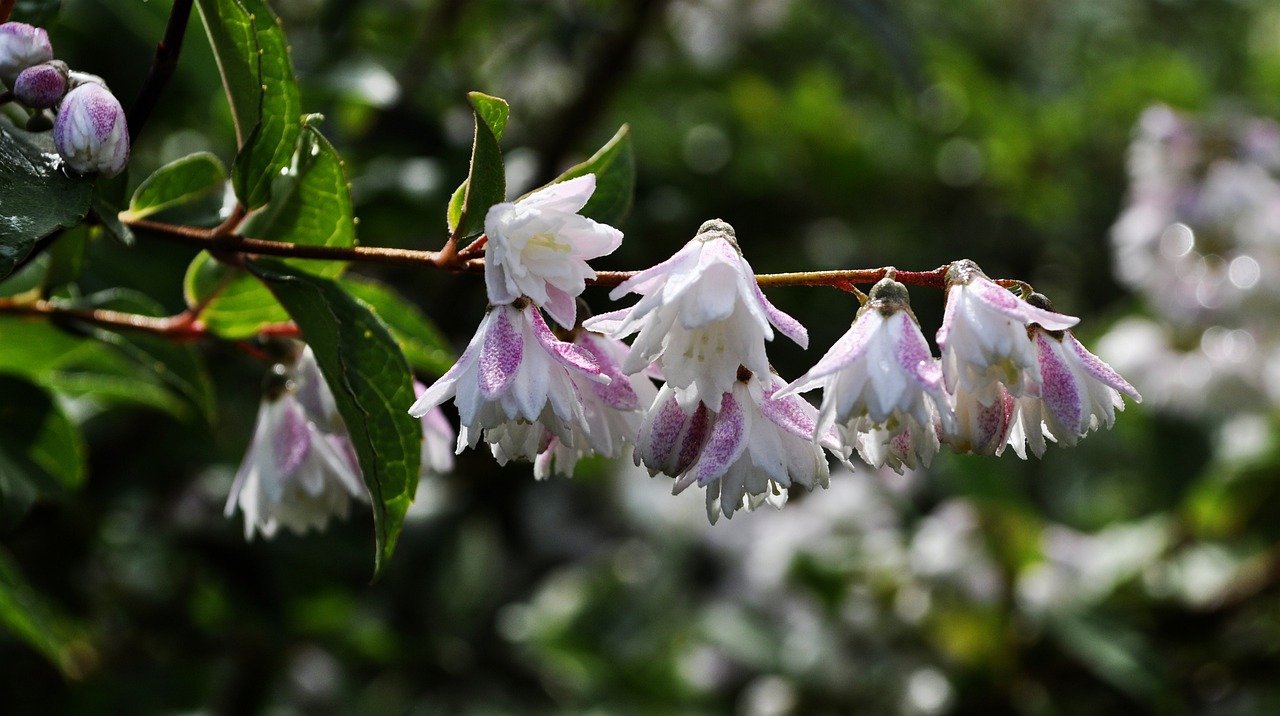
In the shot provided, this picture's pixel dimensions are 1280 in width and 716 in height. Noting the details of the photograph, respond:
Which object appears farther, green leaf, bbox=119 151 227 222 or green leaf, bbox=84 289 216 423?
green leaf, bbox=84 289 216 423

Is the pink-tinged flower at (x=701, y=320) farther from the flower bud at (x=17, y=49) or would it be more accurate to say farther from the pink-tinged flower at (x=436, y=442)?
the flower bud at (x=17, y=49)

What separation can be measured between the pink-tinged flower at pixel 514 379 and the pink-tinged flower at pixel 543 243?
0.06 feet

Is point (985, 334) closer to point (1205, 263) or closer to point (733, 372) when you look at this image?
point (733, 372)

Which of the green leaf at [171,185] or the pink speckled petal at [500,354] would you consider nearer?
the pink speckled petal at [500,354]

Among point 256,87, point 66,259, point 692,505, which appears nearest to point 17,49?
point 256,87

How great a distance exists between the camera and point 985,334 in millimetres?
808

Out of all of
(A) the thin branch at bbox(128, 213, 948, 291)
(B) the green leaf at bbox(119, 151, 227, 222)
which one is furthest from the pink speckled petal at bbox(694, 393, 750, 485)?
(B) the green leaf at bbox(119, 151, 227, 222)

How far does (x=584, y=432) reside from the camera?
885 mm

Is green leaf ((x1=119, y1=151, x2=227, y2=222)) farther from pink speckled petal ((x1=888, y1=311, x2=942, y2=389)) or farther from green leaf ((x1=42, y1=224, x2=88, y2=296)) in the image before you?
pink speckled petal ((x1=888, y1=311, x2=942, y2=389))

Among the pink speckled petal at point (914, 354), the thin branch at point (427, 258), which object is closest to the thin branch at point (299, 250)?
the thin branch at point (427, 258)

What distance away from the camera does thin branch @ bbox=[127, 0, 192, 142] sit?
0.85 m

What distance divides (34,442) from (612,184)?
76 cm

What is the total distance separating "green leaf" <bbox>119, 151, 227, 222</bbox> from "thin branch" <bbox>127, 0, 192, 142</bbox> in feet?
0.46

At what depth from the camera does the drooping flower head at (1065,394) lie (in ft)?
A: 2.77
